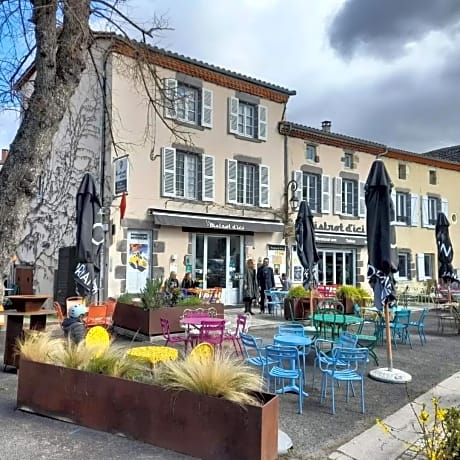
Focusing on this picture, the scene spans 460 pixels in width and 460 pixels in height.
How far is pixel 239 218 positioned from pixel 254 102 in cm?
434

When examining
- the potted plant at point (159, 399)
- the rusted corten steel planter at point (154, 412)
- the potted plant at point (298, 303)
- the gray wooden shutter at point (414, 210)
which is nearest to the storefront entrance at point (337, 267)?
the gray wooden shutter at point (414, 210)

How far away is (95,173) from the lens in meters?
13.7

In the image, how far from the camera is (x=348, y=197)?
20.0 meters

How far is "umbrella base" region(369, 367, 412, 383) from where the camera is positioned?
20.7 feet

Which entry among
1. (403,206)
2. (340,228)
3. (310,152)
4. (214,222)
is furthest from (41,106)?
(403,206)

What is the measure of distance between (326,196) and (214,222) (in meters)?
5.90

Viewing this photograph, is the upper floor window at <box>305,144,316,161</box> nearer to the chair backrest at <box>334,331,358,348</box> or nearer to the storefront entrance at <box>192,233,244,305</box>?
the storefront entrance at <box>192,233,244,305</box>

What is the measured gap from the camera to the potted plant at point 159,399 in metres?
3.55

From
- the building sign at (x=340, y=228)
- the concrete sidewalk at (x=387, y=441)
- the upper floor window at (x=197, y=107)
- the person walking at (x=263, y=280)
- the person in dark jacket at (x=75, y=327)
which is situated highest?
the upper floor window at (x=197, y=107)

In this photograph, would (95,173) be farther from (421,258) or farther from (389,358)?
(421,258)

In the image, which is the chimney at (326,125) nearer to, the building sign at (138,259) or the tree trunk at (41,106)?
the building sign at (138,259)

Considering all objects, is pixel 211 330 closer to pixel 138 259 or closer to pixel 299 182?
pixel 138 259

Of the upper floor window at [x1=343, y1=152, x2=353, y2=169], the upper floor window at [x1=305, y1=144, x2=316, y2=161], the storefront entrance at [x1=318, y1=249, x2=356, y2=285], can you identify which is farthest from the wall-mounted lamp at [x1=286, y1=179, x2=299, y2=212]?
the upper floor window at [x1=343, y1=152, x2=353, y2=169]

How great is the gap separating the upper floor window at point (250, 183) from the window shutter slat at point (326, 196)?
9.18 ft
